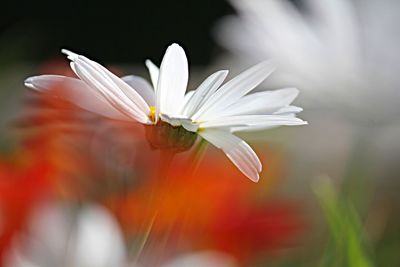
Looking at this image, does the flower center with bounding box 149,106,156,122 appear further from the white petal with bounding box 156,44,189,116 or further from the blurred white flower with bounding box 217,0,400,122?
the blurred white flower with bounding box 217,0,400,122

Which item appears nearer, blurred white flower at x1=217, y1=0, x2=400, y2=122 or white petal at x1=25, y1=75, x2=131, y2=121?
white petal at x1=25, y1=75, x2=131, y2=121

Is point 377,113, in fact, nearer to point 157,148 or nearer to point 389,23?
point 389,23

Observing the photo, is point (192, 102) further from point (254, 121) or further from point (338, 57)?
point (338, 57)

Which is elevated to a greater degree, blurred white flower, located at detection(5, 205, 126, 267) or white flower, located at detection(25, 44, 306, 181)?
white flower, located at detection(25, 44, 306, 181)

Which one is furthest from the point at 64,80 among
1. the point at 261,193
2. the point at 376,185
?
the point at 376,185

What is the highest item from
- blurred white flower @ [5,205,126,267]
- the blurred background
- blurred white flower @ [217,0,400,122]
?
blurred white flower @ [217,0,400,122]

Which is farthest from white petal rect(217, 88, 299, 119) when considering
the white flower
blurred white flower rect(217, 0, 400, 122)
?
blurred white flower rect(217, 0, 400, 122)

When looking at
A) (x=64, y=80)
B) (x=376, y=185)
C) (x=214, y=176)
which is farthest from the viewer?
(x=376, y=185)
